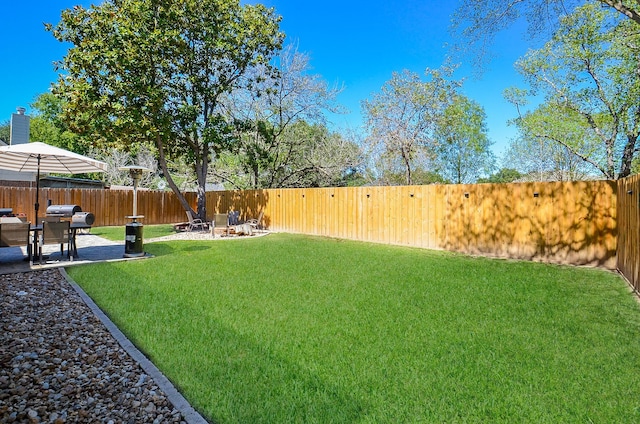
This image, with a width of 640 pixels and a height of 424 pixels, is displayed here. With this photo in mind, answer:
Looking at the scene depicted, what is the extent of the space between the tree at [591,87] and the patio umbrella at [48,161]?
1282 cm

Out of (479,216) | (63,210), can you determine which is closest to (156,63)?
(63,210)

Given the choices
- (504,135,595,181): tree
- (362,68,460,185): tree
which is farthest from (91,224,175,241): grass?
(504,135,595,181): tree

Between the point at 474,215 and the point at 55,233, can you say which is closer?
the point at 55,233

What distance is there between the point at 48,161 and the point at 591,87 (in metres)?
15.7

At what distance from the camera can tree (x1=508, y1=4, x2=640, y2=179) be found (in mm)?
10281

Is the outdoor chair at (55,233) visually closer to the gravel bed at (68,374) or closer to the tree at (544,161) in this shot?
the gravel bed at (68,374)

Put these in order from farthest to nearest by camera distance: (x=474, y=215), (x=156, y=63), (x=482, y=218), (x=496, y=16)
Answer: (x=156, y=63), (x=474, y=215), (x=482, y=218), (x=496, y=16)

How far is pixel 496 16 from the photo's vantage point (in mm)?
6688

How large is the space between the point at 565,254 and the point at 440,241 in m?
2.81

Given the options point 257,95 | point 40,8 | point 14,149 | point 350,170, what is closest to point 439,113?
point 350,170

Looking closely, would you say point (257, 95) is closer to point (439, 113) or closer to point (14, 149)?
point (439, 113)

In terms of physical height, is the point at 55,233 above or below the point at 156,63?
below

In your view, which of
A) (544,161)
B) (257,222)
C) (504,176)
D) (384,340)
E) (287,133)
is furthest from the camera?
(504,176)

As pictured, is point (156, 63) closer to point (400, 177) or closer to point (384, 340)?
point (384, 340)
